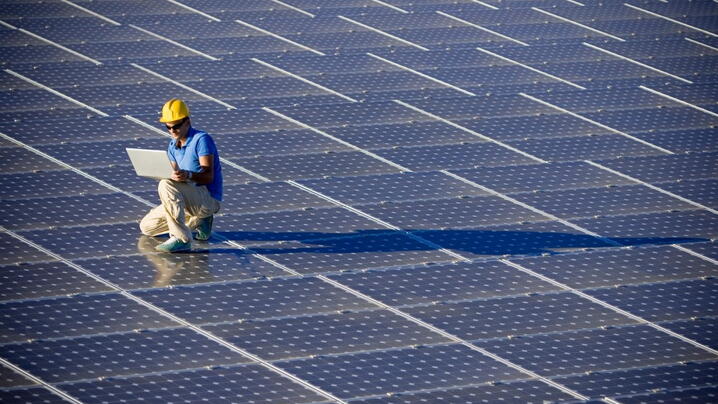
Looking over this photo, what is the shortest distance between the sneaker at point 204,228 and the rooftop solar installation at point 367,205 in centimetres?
21

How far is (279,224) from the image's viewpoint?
17.0m

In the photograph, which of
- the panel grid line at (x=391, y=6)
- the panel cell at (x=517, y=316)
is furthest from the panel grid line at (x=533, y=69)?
the panel cell at (x=517, y=316)

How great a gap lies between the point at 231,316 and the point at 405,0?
1409cm

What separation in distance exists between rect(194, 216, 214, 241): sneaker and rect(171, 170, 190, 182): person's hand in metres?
0.65

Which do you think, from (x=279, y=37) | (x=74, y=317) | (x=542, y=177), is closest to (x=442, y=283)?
(x=542, y=177)

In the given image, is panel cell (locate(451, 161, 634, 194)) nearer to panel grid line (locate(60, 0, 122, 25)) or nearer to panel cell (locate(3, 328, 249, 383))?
panel cell (locate(3, 328, 249, 383))

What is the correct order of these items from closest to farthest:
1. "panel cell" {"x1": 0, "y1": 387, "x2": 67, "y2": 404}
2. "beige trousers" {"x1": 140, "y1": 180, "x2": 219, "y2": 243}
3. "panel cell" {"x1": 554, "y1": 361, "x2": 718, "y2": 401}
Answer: "panel cell" {"x1": 0, "y1": 387, "x2": 67, "y2": 404}
"panel cell" {"x1": 554, "y1": 361, "x2": 718, "y2": 401}
"beige trousers" {"x1": 140, "y1": 180, "x2": 219, "y2": 243}

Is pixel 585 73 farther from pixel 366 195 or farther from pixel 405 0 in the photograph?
pixel 366 195

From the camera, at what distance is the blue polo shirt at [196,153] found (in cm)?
1609

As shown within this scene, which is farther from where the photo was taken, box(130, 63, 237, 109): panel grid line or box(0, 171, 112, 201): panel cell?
box(130, 63, 237, 109): panel grid line

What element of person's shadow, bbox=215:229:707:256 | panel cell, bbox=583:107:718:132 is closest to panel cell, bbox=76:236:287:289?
person's shadow, bbox=215:229:707:256

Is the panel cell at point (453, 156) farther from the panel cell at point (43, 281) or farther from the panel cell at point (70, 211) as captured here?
the panel cell at point (43, 281)

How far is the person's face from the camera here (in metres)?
16.0

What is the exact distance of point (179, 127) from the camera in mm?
16047
